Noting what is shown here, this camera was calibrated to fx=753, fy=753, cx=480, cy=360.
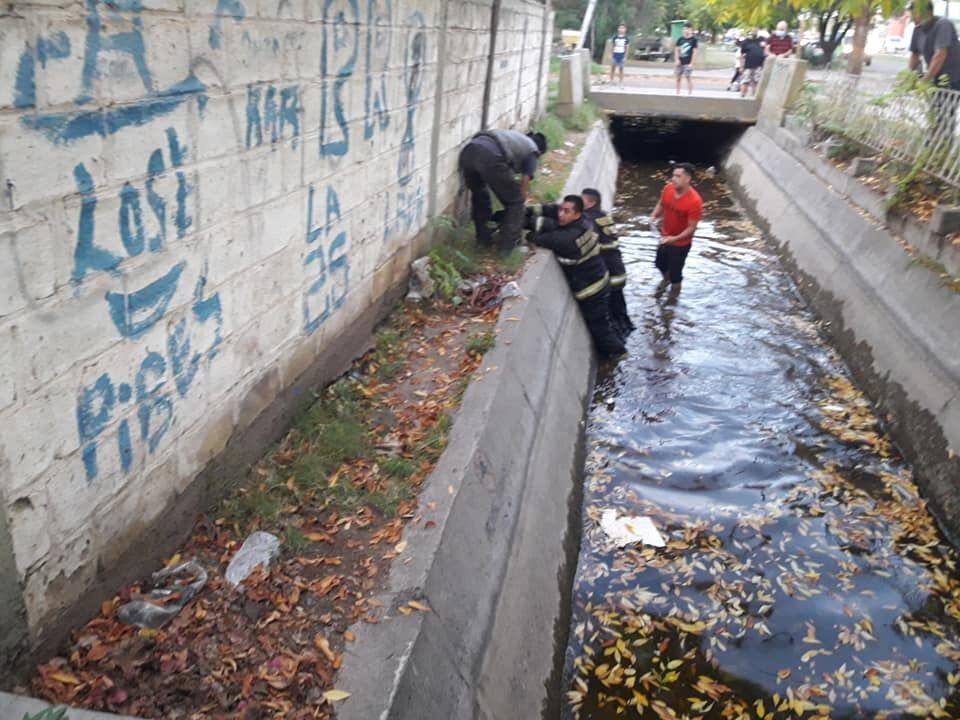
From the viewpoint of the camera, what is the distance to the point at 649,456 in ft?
22.7

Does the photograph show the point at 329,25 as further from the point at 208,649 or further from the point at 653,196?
the point at 653,196

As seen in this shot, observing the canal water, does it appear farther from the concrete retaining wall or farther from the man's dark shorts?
the man's dark shorts

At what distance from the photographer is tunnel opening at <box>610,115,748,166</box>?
22203 millimetres

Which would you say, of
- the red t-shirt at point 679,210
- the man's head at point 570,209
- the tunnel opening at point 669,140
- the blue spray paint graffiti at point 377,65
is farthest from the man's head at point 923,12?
the tunnel opening at point 669,140

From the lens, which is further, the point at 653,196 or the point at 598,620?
the point at 653,196

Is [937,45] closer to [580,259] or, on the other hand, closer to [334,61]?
[580,259]

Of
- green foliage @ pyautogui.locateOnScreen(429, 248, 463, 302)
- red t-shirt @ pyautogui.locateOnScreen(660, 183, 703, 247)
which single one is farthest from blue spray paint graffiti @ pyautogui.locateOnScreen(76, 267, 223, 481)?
red t-shirt @ pyautogui.locateOnScreen(660, 183, 703, 247)

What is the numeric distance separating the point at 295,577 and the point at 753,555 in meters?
3.51

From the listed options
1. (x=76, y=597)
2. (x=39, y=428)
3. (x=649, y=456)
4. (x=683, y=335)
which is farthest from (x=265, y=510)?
(x=683, y=335)

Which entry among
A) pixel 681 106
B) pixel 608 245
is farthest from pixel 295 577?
pixel 681 106

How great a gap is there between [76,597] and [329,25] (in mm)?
3734

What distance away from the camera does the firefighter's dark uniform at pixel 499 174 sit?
8562 mm

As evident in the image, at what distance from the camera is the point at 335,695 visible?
3098 mm

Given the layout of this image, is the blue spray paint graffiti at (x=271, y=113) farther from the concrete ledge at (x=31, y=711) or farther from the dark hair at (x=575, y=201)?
the dark hair at (x=575, y=201)
